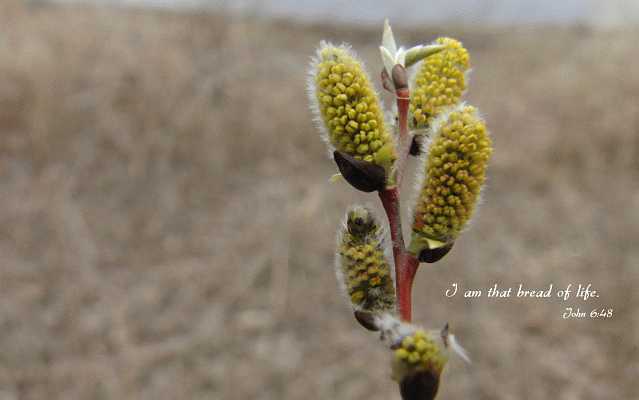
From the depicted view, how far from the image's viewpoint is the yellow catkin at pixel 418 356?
0.63 meters

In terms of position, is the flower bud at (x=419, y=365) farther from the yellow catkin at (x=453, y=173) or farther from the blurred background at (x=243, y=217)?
the blurred background at (x=243, y=217)

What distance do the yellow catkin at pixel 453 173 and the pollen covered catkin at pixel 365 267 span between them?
57 millimetres

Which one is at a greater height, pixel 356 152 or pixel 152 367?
pixel 356 152

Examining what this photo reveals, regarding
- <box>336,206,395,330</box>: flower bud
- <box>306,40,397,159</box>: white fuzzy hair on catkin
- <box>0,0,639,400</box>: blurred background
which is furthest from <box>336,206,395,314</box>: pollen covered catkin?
<box>0,0,639,400</box>: blurred background

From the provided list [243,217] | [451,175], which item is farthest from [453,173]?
[243,217]

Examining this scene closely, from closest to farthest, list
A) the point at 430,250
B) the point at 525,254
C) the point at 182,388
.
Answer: the point at 430,250, the point at 182,388, the point at 525,254

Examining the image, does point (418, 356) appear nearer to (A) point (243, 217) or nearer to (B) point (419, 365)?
(B) point (419, 365)

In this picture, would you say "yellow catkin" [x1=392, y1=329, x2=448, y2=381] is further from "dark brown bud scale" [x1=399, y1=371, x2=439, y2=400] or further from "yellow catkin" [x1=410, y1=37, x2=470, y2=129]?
"yellow catkin" [x1=410, y1=37, x2=470, y2=129]

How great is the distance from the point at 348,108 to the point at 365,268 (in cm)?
22

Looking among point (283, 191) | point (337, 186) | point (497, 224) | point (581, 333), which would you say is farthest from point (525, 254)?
point (283, 191)

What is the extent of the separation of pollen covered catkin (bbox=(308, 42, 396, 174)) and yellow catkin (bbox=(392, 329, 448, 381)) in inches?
9.2

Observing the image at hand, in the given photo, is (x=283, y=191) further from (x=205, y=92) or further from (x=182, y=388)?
(x=182, y=388)

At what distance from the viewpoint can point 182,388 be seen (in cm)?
356

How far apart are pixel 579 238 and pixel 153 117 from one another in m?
3.94
